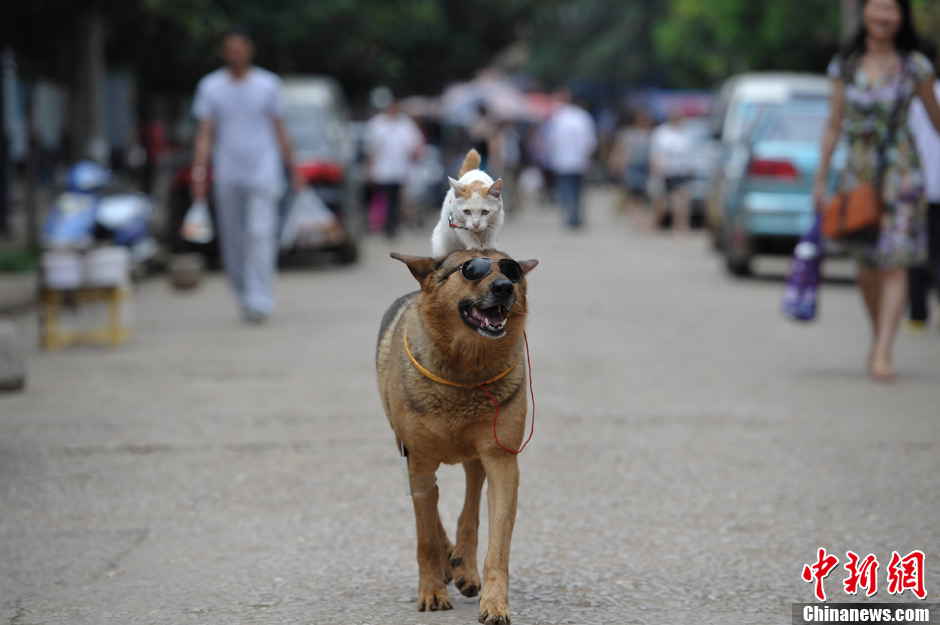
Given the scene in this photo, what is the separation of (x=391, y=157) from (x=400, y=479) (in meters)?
18.8

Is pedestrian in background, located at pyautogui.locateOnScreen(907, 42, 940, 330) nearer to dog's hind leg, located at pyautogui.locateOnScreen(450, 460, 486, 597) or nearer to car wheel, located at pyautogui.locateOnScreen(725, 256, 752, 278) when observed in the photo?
car wheel, located at pyautogui.locateOnScreen(725, 256, 752, 278)

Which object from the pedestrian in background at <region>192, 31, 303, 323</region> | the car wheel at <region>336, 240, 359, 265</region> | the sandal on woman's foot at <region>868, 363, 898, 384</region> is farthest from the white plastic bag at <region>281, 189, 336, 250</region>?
the sandal on woman's foot at <region>868, 363, 898, 384</region>

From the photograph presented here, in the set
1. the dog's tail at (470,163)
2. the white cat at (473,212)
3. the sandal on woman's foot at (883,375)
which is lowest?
the sandal on woman's foot at (883,375)

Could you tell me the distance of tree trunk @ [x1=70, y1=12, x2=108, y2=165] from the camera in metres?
22.4

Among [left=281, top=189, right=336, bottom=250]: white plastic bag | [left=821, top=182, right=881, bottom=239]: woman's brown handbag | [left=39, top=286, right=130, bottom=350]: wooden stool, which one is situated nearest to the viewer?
[left=821, top=182, right=881, bottom=239]: woman's brown handbag

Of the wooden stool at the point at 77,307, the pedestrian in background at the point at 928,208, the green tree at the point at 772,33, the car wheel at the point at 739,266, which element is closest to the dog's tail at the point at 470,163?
the pedestrian in background at the point at 928,208

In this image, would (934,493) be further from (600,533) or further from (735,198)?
(735,198)

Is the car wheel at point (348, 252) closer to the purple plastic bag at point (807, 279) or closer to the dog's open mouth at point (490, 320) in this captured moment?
the purple plastic bag at point (807, 279)

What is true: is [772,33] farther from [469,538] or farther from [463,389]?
[463,389]

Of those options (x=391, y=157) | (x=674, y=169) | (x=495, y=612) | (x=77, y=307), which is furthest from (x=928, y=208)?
(x=674, y=169)

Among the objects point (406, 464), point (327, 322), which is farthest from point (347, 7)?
point (406, 464)

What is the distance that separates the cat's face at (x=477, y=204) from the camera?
5355 millimetres

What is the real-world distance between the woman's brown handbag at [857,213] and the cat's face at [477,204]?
5.40 m

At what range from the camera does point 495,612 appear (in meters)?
4.89
